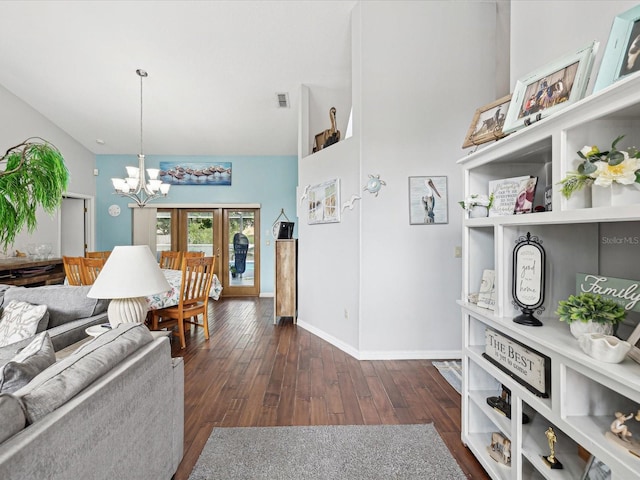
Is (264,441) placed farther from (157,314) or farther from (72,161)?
(72,161)

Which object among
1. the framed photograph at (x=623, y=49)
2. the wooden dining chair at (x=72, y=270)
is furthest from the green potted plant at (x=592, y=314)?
the wooden dining chair at (x=72, y=270)

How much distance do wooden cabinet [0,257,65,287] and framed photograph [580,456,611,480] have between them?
5.90 metres

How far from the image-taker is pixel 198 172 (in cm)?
666

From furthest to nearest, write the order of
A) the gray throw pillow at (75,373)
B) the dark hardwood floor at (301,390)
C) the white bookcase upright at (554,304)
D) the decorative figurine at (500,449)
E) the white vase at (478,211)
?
the dark hardwood floor at (301,390) < the white vase at (478,211) < the decorative figurine at (500,449) < the white bookcase upright at (554,304) < the gray throw pillow at (75,373)

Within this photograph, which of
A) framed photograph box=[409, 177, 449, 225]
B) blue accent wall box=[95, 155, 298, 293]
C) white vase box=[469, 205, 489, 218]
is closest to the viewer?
white vase box=[469, 205, 489, 218]

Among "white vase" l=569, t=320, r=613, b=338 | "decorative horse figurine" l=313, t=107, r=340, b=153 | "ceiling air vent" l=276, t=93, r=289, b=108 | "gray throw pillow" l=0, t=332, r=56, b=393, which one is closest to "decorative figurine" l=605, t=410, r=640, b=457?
"white vase" l=569, t=320, r=613, b=338

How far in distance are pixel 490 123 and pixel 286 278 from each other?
130 inches

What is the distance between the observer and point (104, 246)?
6.62m

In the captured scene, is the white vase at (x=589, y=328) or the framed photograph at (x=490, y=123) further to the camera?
the framed photograph at (x=490, y=123)

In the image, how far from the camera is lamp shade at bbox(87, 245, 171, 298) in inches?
67.4

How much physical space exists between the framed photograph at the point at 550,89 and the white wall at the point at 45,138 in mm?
4593

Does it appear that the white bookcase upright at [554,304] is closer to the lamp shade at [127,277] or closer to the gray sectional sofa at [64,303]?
the lamp shade at [127,277]

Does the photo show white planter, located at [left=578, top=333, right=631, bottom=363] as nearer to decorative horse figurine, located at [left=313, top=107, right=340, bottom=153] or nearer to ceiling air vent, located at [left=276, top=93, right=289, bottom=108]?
decorative horse figurine, located at [left=313, top=107, right=340, bottom=153]

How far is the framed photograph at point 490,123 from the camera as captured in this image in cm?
160
